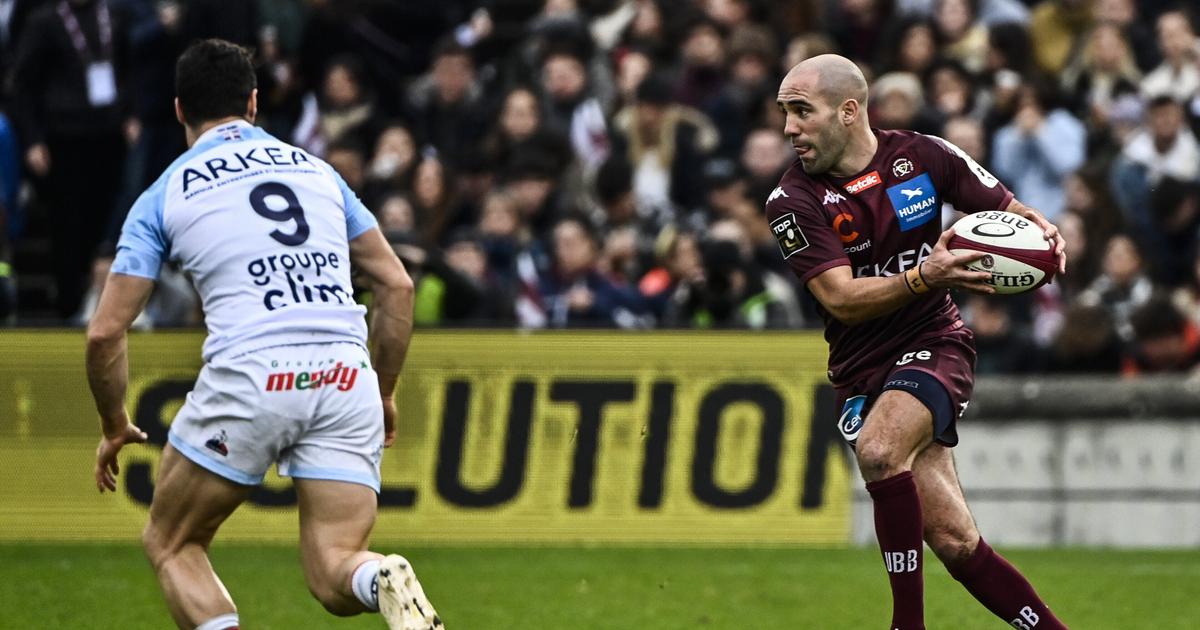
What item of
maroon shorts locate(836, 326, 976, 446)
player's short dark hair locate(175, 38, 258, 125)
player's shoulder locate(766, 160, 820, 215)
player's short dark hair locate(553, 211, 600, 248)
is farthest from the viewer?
player's short dark hair locate(553, 211, 600, 248)

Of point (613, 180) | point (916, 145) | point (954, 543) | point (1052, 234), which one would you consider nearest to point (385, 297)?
point (916, 145)

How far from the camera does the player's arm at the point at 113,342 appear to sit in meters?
6.73

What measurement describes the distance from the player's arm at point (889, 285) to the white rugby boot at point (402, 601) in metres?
2.04

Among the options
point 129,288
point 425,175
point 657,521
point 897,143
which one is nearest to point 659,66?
point 425,175

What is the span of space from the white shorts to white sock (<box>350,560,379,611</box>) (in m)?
0.36

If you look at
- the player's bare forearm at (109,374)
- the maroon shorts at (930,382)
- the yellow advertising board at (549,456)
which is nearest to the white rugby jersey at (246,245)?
the player's bare forearm at (109,374)

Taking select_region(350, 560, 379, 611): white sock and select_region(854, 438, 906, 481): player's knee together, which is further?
select_region(854, 438, 906, 481): player's knee

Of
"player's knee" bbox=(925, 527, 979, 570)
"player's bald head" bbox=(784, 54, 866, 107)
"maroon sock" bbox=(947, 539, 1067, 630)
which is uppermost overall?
"player's bald head" bbox=(784, 54, 866, 107)

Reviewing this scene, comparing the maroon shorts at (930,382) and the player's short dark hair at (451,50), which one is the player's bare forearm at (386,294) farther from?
the player's short dark hair at (451,50)

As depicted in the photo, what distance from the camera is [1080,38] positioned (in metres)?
16.5

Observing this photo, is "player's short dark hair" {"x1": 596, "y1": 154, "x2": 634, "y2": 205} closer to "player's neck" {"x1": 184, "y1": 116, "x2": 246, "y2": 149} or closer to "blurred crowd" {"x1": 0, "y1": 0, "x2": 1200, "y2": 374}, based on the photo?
"blurred crowd" {"x1": 0, "y1": 0, "x2": 1200, "y2": 374}

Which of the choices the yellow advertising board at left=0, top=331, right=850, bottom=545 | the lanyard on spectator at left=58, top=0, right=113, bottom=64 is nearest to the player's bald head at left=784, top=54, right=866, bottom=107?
the yellow advertising board at left=0, top=331, right=850, bottom=545

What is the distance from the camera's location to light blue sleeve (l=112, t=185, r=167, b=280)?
6762 mm

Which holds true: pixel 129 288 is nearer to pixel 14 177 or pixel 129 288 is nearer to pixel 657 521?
pixel 657 521
